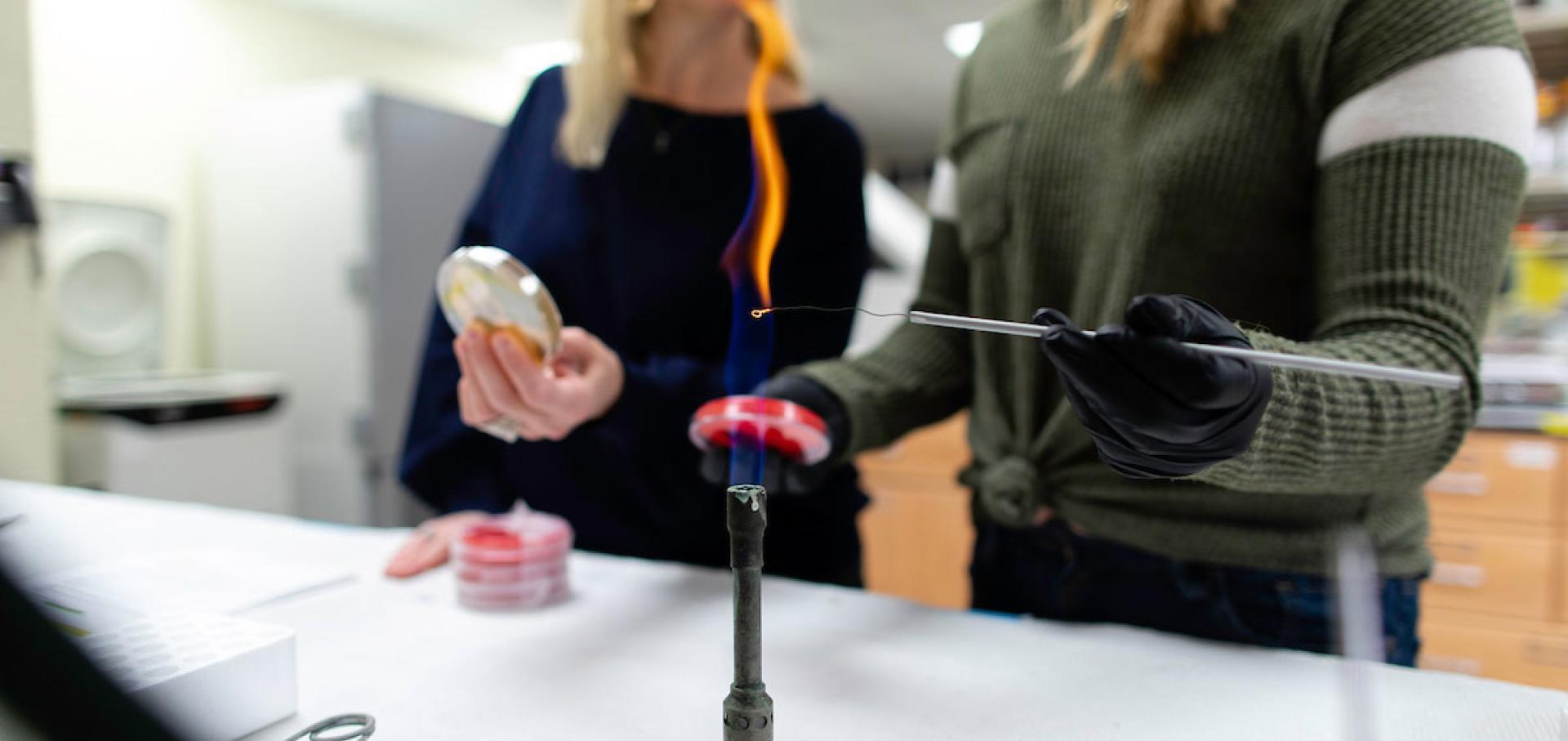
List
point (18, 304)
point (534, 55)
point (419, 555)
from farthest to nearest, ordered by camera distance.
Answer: point (534, 55) → point (18, 304) → point (419, 555)

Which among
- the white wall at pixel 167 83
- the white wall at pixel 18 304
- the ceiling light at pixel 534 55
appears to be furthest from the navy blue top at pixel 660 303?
the ceiling light at pixel 534 55

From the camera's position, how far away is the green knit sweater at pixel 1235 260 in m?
0.58

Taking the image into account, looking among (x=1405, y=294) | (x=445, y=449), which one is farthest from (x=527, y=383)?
(x=1405, y=294)

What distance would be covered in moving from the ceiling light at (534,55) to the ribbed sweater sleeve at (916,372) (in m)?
3.64

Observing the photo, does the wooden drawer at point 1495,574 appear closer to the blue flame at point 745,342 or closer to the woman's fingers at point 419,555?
the blue flame at point 745,342

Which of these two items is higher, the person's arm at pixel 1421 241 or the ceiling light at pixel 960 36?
the ceiling light at pixel 960 36

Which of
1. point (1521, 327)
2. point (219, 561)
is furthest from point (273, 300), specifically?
point (1521, 327)

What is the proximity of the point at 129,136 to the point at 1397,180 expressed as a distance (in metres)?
3.48

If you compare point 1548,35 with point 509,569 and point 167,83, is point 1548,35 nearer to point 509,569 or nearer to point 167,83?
point 509,569

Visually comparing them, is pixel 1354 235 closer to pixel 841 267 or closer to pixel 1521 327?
pixel 841 267

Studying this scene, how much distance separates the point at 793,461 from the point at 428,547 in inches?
15.4

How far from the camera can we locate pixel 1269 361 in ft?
1.15

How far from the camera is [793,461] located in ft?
2.42

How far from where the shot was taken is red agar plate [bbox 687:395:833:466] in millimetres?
656
